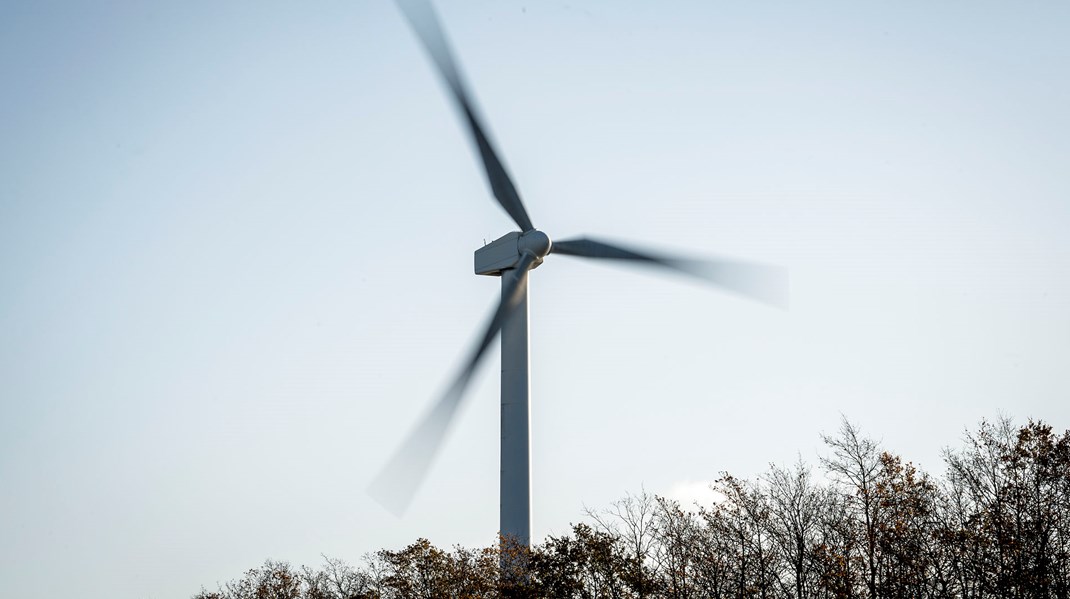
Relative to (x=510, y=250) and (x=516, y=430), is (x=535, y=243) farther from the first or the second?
(x=516, y=430)

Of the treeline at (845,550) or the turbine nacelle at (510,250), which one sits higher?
the turbine nacelle at (510,250)

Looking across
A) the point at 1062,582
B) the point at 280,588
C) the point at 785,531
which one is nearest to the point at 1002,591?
the point at 1062,582

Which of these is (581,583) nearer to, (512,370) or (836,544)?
(512,370)

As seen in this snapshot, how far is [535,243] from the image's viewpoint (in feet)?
105

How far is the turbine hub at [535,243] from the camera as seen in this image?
106 ft

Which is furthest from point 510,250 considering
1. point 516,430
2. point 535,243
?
point 516,430

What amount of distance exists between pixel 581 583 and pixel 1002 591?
1101 cm

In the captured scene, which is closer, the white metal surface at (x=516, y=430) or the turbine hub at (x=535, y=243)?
the white metal surface at (x=516, y=430)

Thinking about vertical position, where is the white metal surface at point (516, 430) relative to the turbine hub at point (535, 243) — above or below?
below

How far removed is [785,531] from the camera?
35312 millimetres

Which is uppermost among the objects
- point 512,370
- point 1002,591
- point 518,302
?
point 518,302

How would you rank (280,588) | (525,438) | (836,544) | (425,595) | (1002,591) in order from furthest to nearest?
(280,588)
(425,595)
(836,544)
(525,438)
(1002,591)

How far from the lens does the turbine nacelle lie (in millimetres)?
32250

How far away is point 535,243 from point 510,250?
904mm
